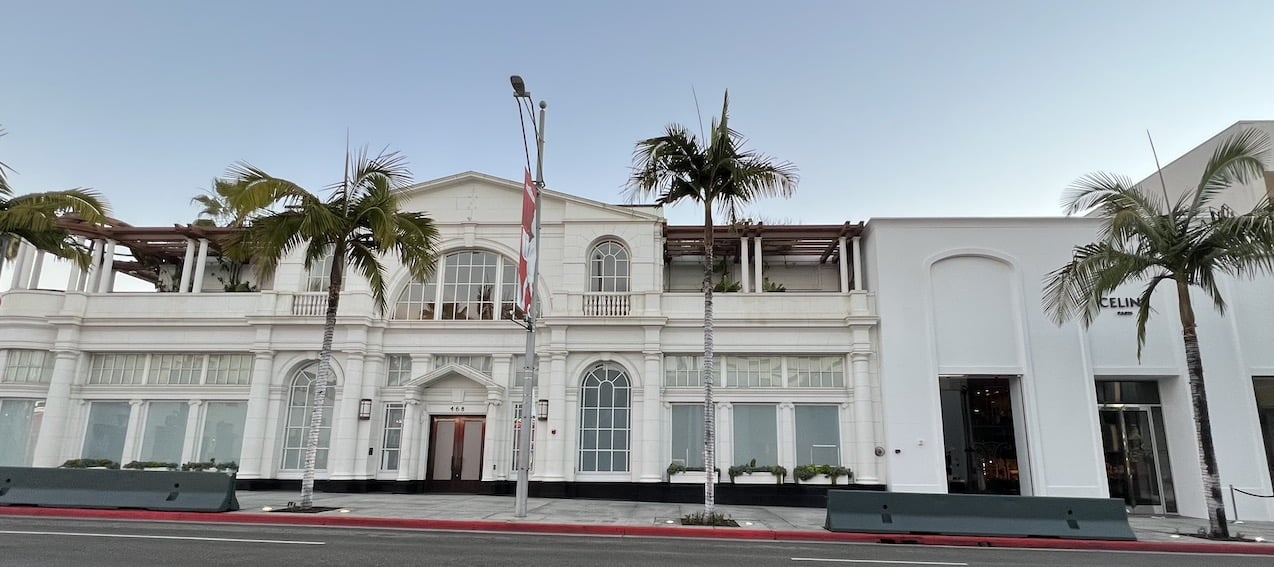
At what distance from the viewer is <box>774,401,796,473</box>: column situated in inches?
797

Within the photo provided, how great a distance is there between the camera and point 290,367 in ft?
70.4

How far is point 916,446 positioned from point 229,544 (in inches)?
660

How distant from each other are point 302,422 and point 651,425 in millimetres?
11020

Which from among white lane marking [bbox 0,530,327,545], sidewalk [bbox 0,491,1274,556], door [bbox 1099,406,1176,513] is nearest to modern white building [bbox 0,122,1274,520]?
door [bbox 1099,406,1176,513]

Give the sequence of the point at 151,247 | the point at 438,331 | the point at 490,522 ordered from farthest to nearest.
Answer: the point at 151,247 < the point at 438,331 < the point at 490,522

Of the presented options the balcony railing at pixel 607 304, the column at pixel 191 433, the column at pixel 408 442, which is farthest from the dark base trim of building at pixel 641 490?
the balcony railing at pixel 607 304

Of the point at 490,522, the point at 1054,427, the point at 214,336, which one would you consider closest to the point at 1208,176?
the point at 1054,427

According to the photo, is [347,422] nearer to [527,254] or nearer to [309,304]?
[309,304]

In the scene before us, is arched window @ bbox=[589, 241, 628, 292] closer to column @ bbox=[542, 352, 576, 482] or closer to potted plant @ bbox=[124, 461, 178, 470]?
column @ bbox=[542, 352, 576, 482]

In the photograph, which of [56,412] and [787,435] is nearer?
[787,435]

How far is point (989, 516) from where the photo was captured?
1368 centimetres

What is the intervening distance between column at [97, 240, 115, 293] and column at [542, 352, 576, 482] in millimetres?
15147

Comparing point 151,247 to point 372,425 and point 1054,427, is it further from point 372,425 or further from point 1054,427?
point 1054,427

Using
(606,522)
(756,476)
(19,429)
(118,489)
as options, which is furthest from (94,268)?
(756,476)
